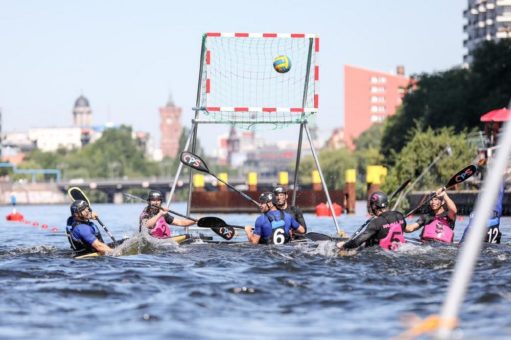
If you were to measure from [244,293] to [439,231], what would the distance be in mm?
7296

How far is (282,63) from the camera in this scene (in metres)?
26.2

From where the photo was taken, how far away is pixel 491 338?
1103 cm

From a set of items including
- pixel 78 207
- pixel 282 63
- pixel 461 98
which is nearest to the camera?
pixel 78 207

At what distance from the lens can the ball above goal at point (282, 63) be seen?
26.2 meters

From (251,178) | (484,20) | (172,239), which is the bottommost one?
(172,239)

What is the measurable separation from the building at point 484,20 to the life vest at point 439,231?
130m

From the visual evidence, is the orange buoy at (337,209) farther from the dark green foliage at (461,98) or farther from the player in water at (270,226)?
the player in water at (270,226)

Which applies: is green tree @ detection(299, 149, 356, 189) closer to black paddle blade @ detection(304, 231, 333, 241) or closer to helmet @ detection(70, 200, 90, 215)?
black paddle blade @ detection(304, 231, 333, 241)

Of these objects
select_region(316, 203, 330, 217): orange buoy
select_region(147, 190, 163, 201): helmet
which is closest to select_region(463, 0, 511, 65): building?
select_region(316, 203, 330, 217): orange buoy

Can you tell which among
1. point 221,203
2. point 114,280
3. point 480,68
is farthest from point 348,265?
point 480,68

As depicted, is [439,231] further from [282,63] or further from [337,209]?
[337,209]

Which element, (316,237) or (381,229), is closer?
(381,229)

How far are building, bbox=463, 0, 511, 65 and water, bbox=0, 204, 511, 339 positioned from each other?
13341 centimetres

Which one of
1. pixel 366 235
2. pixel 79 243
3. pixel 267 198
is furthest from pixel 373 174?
pixel 366 235
